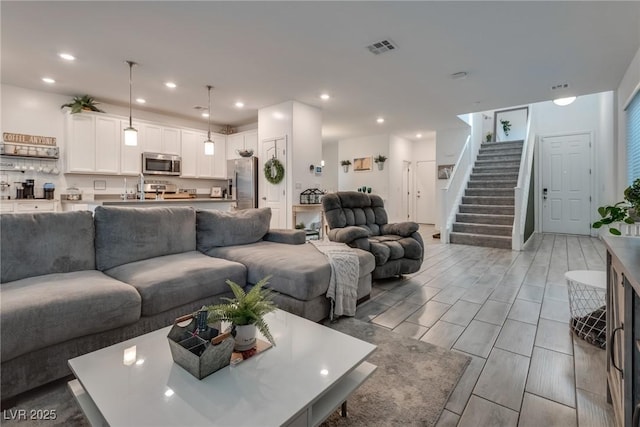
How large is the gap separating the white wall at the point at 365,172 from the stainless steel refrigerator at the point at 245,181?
12.1 ft

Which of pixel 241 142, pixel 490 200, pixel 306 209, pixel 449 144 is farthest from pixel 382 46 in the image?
A: pixel 449 144

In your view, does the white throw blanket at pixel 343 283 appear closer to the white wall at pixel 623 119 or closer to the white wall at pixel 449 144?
the white wall at pixel 623 119

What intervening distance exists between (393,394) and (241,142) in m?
6.00

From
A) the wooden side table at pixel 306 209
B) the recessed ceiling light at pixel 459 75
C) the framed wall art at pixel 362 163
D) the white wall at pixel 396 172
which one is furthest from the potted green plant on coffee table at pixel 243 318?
Result: the framed wall art at pixel 362 163

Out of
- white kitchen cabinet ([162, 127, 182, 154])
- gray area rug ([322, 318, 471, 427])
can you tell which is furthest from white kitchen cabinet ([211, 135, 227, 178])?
gray area rug ([322, 318, 471, 427])

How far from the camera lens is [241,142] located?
259 inches

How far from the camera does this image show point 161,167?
581 centimetres

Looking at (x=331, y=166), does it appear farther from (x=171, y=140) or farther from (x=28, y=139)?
(x=28, y=139)

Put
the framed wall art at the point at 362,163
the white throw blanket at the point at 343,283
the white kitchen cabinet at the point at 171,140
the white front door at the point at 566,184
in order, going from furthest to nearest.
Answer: the framed wall art at the point at 362,163 < the white front door at the point at 566,184 < the white kitchen cabinet at the point at 171,140 < the white throw blanket at the point at 343,283

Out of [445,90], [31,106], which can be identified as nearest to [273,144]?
[445,90]

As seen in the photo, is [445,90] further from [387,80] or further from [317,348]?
[317,348]

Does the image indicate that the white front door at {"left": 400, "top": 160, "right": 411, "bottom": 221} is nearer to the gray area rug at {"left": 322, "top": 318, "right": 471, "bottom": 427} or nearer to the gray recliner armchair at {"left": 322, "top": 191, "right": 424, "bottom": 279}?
the gray recliner armchair at {"left": 322, "top": 191, "right": 424, "bottom": 279}

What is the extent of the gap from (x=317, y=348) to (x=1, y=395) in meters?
1.53

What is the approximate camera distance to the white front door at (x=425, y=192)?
30.8 ft
